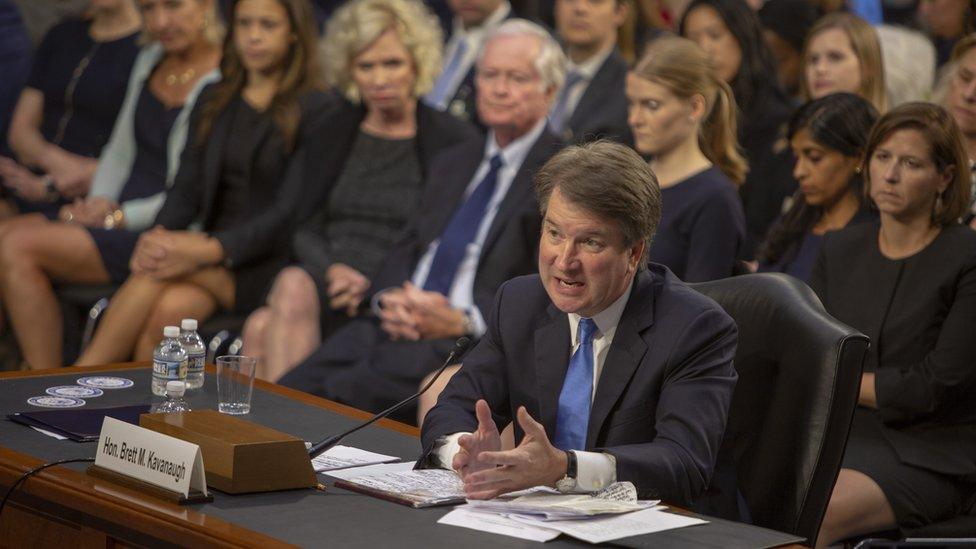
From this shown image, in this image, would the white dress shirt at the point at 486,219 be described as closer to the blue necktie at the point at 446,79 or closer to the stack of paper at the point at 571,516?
the blue necktie at the point at 446,79

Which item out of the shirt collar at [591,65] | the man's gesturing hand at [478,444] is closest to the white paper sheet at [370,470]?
the man's gesturing hand at [478,444]

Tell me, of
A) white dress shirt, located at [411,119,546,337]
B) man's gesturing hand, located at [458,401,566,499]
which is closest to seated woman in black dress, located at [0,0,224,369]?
white dress shirt, located at [411,119,546,337]

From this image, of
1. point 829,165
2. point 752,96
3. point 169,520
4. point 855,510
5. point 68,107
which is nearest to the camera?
point 169,520

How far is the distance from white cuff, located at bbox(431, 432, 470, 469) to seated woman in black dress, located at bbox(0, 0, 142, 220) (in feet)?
12.8

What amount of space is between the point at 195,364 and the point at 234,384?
280 millimetres

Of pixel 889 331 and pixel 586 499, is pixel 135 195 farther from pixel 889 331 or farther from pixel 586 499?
pixel 586 499

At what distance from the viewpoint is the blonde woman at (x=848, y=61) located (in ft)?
15.8

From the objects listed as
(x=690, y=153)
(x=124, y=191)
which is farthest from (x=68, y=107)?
(x=690, y=153)

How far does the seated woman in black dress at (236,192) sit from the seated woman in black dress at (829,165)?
6.36ft

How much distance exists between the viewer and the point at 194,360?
3.31 metres

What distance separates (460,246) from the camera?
15.8ft

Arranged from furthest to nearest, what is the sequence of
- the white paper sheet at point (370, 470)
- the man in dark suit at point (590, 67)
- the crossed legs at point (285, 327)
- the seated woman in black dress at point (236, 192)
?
the seated woman in black dress at point (236, 192), the man in dark suit at point (590, 67), the crossed legs at point (285, 327), the white paper sheet at point (370, 470)

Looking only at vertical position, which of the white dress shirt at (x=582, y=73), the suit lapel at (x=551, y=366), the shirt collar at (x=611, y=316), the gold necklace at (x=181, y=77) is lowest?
the suit lapel at (x=551, y=366)

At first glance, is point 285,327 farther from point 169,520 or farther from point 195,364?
point 169,520
